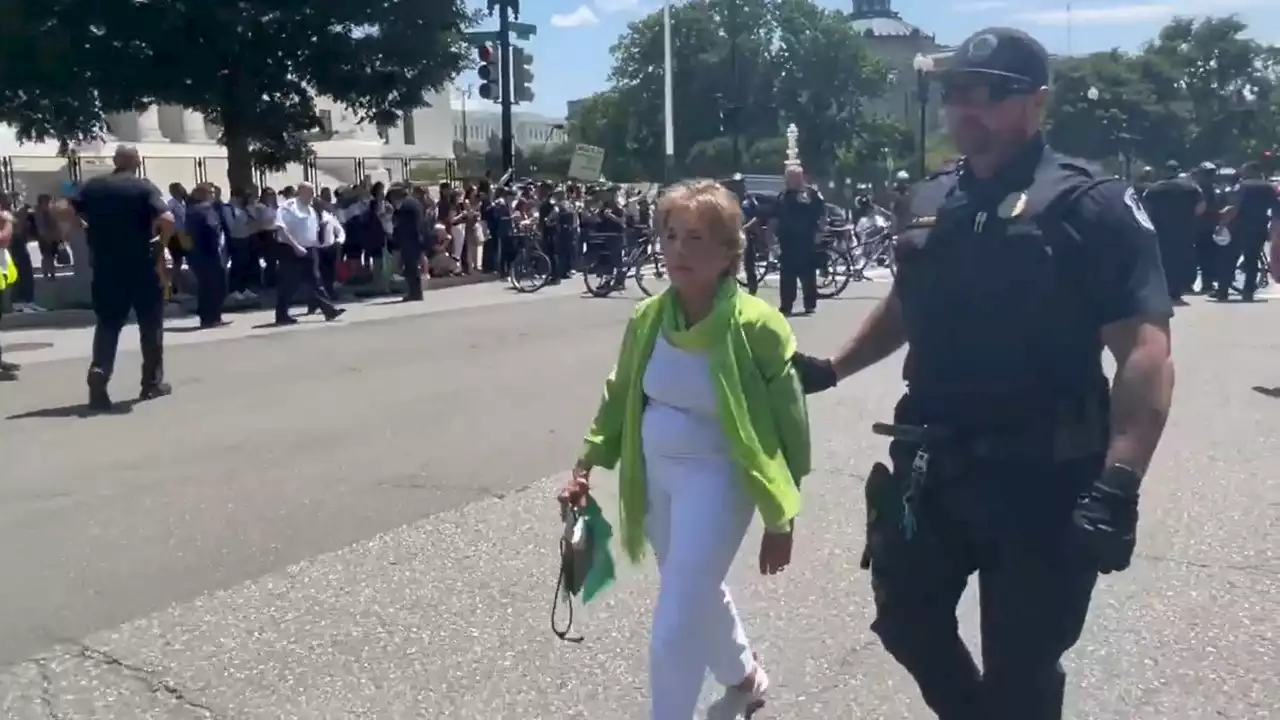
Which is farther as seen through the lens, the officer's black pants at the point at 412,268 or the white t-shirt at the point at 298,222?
the officer's black pants at the point at 412,268

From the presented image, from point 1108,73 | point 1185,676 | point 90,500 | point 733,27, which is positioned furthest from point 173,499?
point 733,27

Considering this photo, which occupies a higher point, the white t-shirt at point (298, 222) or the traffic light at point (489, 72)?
the traffic light at point (489, 72)

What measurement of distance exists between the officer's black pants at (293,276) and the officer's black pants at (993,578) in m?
14.5

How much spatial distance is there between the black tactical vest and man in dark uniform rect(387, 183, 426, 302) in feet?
57.4

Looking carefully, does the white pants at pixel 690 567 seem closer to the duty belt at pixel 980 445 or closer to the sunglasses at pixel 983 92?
the duty belt at pixel 980 445

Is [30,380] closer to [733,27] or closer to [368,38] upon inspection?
[368,38]

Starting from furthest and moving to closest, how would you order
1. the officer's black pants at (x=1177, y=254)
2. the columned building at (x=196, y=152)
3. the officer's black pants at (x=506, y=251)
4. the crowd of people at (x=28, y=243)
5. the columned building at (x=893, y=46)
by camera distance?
the columned building at (x=893, y=46) → the columned building at (x=196, y=152) → the officer's black pants at (x=506, y=251) → the crowd of people at (x=28, y=243) → the officer's black pants at (x=1177, y=254)

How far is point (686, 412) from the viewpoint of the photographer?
3781 mm

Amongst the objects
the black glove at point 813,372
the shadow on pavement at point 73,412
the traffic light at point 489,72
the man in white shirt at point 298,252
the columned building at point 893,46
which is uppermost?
the columned building at point 893,46

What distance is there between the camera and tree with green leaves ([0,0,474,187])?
20.5 meters

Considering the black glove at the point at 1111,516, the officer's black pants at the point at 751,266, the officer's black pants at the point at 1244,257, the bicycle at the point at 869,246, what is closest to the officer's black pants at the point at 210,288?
the officer's black pants at the point at 751,266

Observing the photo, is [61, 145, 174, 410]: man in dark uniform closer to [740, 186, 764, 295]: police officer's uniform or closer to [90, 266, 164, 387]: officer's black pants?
[90, 266, 164, 387]: officer's black pants

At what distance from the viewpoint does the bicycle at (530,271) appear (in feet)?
76.0

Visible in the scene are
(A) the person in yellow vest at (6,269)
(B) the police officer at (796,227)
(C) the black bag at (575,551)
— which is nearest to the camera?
(C) the black bag at (575,551)
